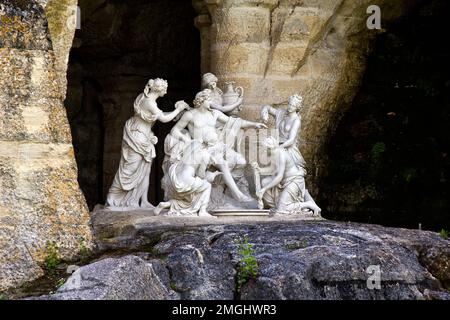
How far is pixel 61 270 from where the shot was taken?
12.8 m

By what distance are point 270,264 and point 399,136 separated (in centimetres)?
603

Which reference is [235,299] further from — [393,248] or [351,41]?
[351,41]

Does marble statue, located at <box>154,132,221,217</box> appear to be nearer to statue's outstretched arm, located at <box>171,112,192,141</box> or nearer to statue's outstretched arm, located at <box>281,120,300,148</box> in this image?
statue's outstretched arm, located at <box>171,112,192,141</box>

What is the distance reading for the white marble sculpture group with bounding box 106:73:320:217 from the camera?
1505 cm

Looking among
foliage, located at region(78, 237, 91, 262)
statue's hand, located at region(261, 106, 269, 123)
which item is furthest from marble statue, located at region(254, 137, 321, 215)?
foliage, located at region(78, 237, 91, 262)

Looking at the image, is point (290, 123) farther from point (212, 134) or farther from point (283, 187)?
point (212, 134)

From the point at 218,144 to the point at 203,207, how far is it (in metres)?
0.93

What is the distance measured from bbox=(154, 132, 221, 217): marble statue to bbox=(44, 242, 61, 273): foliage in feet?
6.35

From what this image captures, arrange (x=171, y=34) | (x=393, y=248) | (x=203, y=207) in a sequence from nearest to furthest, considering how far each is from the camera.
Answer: (x=393, y=248)
(x=203, y=207)
(x=171, y=34)

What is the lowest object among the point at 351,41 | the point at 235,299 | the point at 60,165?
the point at 235,299

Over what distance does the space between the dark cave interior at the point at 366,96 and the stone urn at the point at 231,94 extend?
2.41m

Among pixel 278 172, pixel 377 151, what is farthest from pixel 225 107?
pixel 377 151

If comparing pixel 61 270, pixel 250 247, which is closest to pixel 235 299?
pixel 250 247

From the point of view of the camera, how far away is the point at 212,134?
15148 mm
